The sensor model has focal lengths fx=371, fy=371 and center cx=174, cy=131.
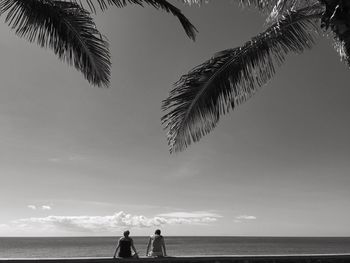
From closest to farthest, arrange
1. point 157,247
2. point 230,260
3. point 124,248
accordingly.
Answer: point 230,260, point 124,248, point 157,247

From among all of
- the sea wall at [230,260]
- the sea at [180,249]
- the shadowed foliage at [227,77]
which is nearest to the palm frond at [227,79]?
the shadowed foliage at [227,77]

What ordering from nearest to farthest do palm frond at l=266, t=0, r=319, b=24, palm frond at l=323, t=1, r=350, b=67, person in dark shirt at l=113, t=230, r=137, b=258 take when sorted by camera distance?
palm frond at l=323, t=1, r=350, b=67 → palm frond at l=266, t=0, r=319, b=24 → person in dark shirt at l=113, t=230, r=137, b=258

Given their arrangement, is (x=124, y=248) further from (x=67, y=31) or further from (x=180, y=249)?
(x=180, y=249)

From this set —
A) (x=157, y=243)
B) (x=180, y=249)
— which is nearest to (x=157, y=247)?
(x=157, y=243)

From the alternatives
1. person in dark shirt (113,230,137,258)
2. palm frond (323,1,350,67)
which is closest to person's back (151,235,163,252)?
person in dark shirt (113,230,137,258)

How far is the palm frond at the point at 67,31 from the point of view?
5680 mm

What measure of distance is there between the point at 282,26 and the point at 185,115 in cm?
233

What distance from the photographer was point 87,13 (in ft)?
19.9

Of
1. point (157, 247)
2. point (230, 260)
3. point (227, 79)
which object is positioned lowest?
point (230, 260)

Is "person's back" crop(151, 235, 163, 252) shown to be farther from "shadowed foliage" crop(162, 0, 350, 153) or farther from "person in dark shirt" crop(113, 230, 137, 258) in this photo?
"shadowed foliage" crop(162, 0, 350, 153)

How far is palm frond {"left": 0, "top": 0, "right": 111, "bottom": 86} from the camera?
5.68 metres

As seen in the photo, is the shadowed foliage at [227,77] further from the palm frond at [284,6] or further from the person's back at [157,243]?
the person's back at [157,243]

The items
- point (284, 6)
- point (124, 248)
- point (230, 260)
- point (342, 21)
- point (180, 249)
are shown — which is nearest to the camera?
point (342, 21)

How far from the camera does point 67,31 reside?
19.3 ft
